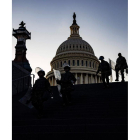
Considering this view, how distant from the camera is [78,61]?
72188 mm

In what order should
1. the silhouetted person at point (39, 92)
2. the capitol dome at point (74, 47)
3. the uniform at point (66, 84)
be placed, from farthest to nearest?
the capitol dome at point (74, 47) → the uniform at point (66, 84) → the silhouetted person at point (39, 92)

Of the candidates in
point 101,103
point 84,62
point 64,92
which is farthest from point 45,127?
point 84,62

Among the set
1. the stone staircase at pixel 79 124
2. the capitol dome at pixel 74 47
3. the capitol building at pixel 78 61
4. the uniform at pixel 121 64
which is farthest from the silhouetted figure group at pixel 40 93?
the capitol dome at pixel 74 47

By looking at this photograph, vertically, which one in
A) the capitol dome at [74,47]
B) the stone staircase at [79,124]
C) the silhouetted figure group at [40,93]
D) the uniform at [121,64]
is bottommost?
the stone staircase at [79,124]

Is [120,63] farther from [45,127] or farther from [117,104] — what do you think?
[45,127]

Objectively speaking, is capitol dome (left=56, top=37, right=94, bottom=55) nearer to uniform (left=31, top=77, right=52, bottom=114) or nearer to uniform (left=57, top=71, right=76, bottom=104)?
Result: uniform (left=57, top=71, right=76, bottom=104)

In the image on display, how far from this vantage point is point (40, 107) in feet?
25.0

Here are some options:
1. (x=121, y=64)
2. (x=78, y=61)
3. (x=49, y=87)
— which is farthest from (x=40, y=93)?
(x=78, y=61)

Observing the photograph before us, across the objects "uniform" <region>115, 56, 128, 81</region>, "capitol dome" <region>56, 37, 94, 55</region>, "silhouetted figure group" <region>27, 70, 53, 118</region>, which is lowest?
"silhouetted figure group" <region>27, 70, 53, 118</region>

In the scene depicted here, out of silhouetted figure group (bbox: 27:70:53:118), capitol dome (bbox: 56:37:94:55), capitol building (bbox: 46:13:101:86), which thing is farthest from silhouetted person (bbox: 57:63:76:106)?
capitol dome (bbox: 56:37:94:55)

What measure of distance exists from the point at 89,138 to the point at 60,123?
4.95ft

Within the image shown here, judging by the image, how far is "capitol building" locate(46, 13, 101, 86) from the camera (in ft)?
227

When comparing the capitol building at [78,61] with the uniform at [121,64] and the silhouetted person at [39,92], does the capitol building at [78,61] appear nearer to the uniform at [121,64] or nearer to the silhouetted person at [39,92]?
the uniform at [121,64]

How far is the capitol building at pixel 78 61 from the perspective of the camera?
69.2m
